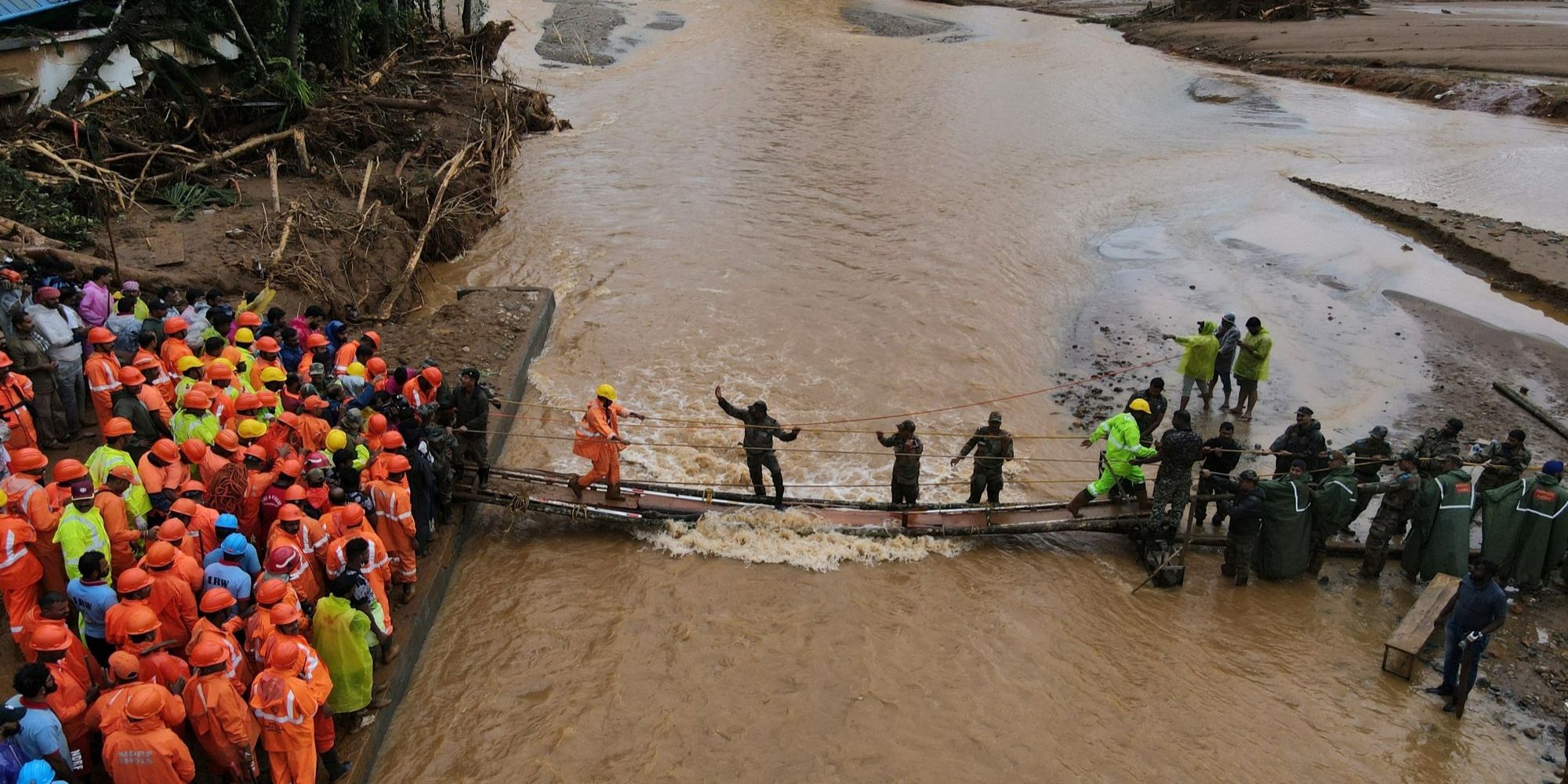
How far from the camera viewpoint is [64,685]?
5.71 metres

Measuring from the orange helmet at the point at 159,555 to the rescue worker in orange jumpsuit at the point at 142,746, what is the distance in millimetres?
1081

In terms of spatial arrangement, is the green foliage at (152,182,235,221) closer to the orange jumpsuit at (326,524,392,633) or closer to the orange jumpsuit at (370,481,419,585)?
the orange jumpsuit at (370,481,419,585)

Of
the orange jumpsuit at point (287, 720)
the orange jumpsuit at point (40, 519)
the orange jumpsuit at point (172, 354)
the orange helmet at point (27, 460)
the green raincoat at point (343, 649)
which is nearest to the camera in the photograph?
the orange jumpsuit at point (287, 720)

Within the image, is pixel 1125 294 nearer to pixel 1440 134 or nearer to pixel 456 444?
pixel 456 444

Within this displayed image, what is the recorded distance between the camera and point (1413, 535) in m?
9.77

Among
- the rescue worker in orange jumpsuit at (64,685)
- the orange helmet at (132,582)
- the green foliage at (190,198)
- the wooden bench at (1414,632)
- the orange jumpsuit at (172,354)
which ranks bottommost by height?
the wooden bench at (1414,632)

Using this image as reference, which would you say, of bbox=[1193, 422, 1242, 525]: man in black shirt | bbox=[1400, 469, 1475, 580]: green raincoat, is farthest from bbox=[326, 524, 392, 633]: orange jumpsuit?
bbox=[1400, 469, 1475, 580]: green raincoat

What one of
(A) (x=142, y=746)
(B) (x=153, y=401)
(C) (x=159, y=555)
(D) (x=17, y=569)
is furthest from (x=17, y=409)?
(A) (x=142, y=746)

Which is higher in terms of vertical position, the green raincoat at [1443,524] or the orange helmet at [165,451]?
the orange helmet at [165,451]

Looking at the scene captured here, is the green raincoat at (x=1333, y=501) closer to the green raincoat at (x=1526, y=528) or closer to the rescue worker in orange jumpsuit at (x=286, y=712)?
the green raincoat at (x=1526, y=528)

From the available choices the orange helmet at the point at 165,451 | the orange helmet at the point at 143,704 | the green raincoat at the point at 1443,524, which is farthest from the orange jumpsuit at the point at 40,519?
the green raincoat at the point at 1443,524

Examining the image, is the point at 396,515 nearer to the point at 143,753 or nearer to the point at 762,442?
the point at 143,753

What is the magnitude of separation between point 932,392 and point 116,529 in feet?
32.5

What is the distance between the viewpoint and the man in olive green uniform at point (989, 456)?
1025 cm
